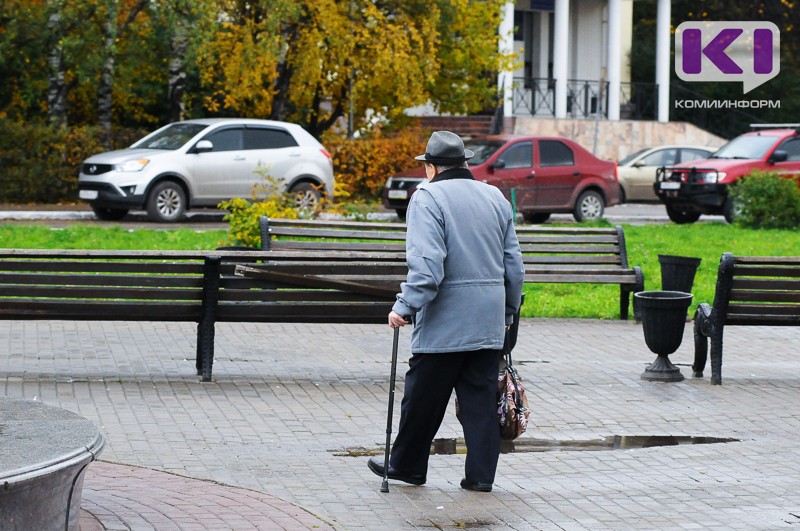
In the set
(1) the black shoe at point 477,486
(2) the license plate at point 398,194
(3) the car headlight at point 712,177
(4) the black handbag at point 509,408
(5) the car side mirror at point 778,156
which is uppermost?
(5) the car side mirror at point 778,156

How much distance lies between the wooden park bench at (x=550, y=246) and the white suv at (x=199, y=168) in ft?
26.3

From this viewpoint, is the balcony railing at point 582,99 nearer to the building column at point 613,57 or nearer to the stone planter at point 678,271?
the building column at point 613,57

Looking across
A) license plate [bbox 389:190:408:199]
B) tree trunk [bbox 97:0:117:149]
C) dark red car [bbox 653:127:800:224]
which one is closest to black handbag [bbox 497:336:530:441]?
license plate [bbox 389:190:408:199]

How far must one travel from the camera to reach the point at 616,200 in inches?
997

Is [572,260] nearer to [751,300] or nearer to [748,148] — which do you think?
[751,300]

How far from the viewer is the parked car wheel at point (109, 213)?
23.0m

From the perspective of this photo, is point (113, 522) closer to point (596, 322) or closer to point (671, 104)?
point (596, 322)

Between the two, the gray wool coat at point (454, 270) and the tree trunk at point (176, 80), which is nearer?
the gray wool coat at point (454, 270)

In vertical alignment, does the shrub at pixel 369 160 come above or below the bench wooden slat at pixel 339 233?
above

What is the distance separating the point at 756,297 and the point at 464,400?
3881 mm

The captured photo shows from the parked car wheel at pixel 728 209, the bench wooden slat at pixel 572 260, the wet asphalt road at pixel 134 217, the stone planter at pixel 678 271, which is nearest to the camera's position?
the stone planter at pixel 678 271

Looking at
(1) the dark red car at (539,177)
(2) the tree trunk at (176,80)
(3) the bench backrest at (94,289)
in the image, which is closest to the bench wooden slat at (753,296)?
(3) the bench backrest at (94,289)

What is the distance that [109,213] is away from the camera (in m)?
23.4

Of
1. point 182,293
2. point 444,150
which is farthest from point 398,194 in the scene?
point 444,150
